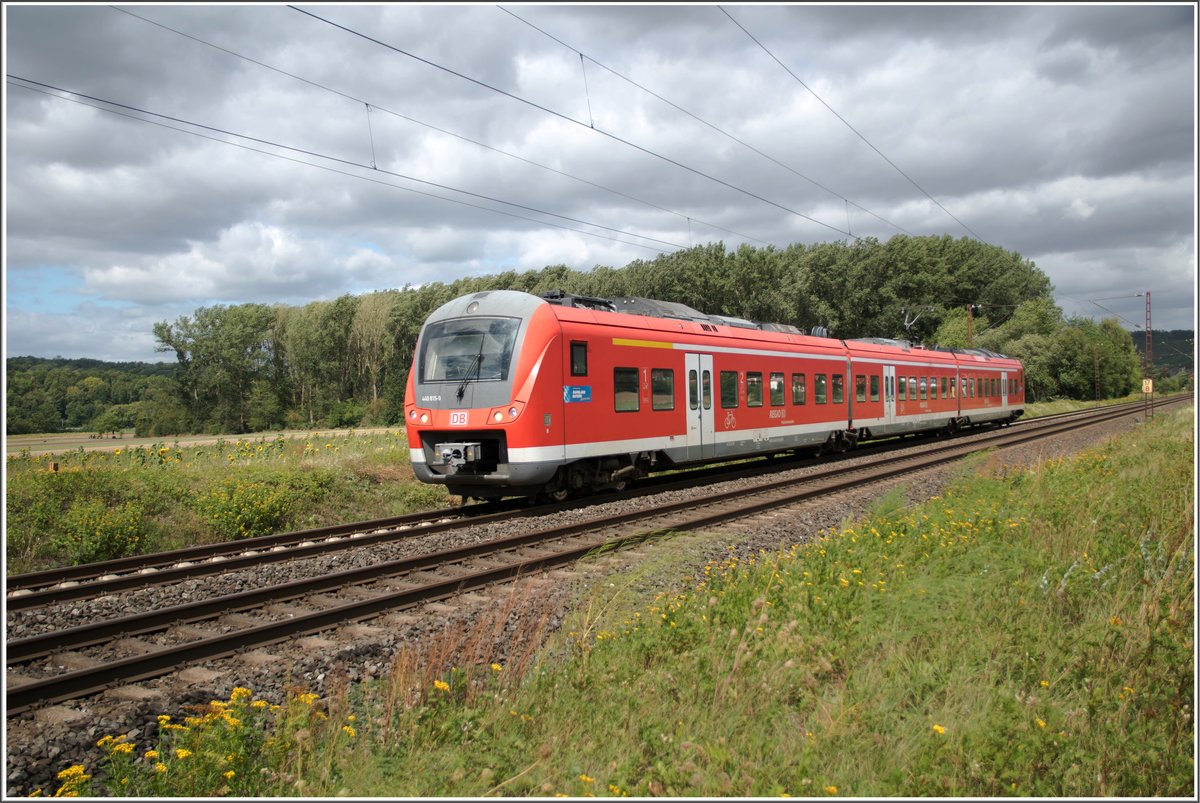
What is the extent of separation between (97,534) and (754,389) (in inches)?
486

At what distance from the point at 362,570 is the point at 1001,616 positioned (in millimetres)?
5993

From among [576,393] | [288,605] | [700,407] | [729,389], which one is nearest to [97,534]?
[288,605]

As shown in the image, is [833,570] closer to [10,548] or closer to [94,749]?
[94,749]

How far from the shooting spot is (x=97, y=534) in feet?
31.6

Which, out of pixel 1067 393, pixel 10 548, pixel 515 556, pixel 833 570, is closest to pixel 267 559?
pixel 515 556

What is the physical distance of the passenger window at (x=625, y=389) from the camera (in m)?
12.6

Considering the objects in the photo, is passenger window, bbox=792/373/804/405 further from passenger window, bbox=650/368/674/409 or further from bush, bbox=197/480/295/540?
bush, bbox=197/480/295/540

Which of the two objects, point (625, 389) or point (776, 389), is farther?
point (776, 389)

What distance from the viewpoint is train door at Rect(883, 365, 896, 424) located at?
2314 cm

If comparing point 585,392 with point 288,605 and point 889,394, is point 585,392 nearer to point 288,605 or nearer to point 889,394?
point 288,605

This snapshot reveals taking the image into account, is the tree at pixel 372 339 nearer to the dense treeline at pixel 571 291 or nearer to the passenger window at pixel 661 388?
the dense treeline at pixel 571 291

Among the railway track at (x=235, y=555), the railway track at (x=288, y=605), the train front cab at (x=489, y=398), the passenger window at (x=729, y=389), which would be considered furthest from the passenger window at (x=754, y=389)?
the train front cab at (x=489, y=398)

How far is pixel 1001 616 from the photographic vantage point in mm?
5594

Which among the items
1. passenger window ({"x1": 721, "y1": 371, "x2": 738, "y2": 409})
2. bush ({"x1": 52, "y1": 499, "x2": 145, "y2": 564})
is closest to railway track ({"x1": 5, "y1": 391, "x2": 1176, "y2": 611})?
bush ({"x1": 52, "y1": 499, "x2": 145, "y2": 564})
